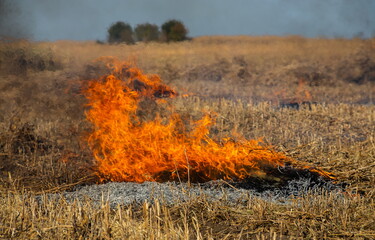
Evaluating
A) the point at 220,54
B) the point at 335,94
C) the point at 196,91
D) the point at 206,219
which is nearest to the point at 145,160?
the point at 206,219

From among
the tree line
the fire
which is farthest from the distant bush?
the fire

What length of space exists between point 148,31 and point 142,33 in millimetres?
533

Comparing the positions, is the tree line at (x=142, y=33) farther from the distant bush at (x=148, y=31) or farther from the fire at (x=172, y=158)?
the fire at (x=172, y=158)

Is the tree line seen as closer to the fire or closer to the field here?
the field

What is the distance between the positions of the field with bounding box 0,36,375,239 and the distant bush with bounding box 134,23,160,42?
51cm

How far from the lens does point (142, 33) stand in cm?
1505

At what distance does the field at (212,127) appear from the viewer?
4934 mm

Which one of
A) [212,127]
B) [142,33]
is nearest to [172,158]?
[212,127]

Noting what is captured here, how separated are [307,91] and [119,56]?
12.8 metres

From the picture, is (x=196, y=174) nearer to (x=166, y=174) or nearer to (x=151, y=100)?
(x=166, y=174)

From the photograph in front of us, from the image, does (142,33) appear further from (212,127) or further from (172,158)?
(172,158)

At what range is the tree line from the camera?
12.3 m

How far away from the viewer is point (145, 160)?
26.7ft

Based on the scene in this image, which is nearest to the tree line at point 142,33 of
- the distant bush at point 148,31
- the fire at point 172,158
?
the distant bush at point 148,31
